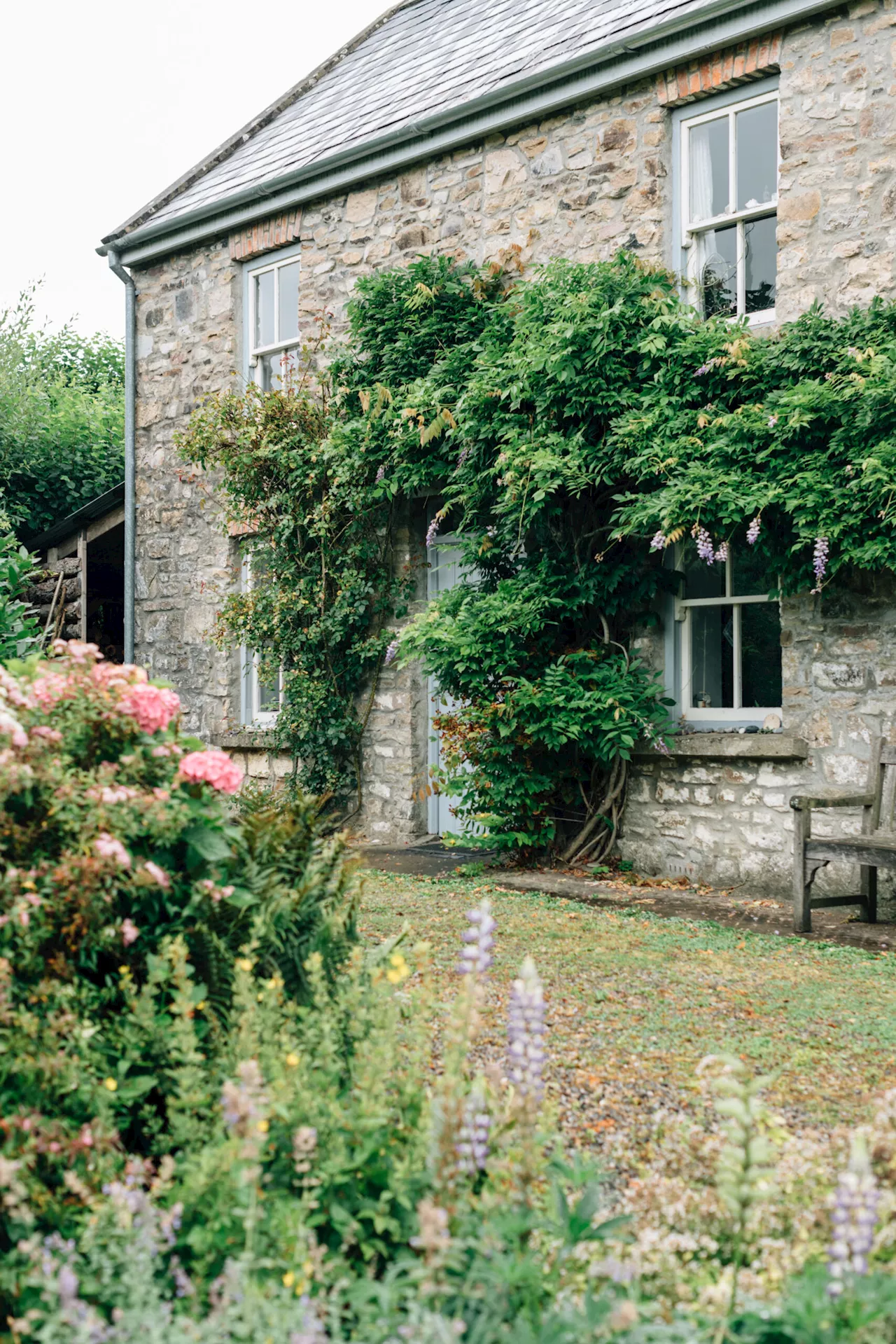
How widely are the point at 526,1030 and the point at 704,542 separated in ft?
17.4

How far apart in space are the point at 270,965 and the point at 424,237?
789 cm

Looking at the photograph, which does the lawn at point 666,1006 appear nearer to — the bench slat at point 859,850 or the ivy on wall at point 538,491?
the bench slat at point 859,850

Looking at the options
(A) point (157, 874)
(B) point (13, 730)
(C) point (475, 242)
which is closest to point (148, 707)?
(B) point (13, 730)

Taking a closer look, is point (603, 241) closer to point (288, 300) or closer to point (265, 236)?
point (288, 300)

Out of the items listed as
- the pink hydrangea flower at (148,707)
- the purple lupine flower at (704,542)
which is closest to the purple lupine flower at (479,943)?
the pink hydrangea flower at (148,707)

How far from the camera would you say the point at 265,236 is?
11219 millimetres

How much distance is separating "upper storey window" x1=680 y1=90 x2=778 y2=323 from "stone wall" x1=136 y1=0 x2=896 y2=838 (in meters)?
0.18

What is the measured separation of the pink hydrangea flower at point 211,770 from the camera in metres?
3.00

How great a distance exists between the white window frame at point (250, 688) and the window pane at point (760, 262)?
17.3 feet

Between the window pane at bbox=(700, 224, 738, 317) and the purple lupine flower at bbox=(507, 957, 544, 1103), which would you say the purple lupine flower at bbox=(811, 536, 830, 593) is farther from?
the purple lupine flower at bbox=(507, 957, 544, 1103)

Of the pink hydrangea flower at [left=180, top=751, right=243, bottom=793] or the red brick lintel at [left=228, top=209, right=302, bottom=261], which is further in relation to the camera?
the red brick lintel at [left=228, top=209, right=302, bottom=261]

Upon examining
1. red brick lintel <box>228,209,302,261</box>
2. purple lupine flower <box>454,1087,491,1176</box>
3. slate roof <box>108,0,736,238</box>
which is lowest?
purple lupine flower <box>454,1087,491,1176</box>

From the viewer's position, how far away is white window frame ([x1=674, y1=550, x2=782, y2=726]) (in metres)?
7.87

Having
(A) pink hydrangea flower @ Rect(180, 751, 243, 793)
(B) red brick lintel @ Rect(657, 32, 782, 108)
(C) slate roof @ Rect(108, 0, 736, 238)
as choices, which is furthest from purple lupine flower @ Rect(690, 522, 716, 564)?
(A) pink hydrangea flower @ Rect(180, 751, 243, 793)
